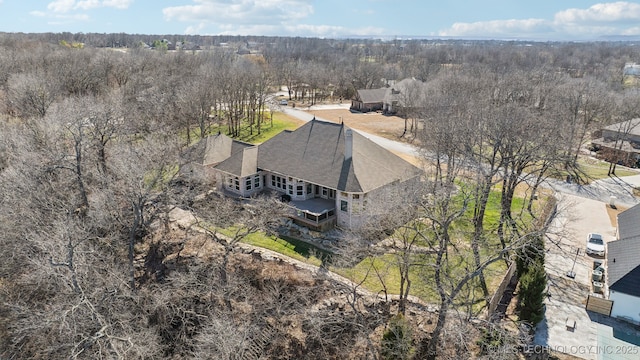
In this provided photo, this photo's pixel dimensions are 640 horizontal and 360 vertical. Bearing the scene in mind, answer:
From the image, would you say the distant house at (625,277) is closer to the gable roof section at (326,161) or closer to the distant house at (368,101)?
the gable roof section at (326,161)

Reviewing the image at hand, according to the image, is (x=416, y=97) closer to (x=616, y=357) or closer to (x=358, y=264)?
(x=358, y=264)

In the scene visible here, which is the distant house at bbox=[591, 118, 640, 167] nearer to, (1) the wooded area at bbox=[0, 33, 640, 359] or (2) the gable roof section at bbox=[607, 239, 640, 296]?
(1) the wooded area at bbox=[0, 33, 640, 359]

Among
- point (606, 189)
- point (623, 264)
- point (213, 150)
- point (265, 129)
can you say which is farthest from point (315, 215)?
point (265, 129)

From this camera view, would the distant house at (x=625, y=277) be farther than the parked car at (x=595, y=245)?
No

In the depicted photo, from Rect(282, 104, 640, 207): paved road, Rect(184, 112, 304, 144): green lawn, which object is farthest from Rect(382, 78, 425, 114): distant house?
Rect(282, 104, 640, 207): paved road

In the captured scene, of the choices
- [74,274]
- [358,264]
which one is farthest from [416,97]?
[74,274]

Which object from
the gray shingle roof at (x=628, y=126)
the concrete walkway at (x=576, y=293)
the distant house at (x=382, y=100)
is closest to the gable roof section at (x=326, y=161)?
the concrete walkway at (x=576, y=293)

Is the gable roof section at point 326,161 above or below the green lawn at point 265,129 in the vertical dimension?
above
